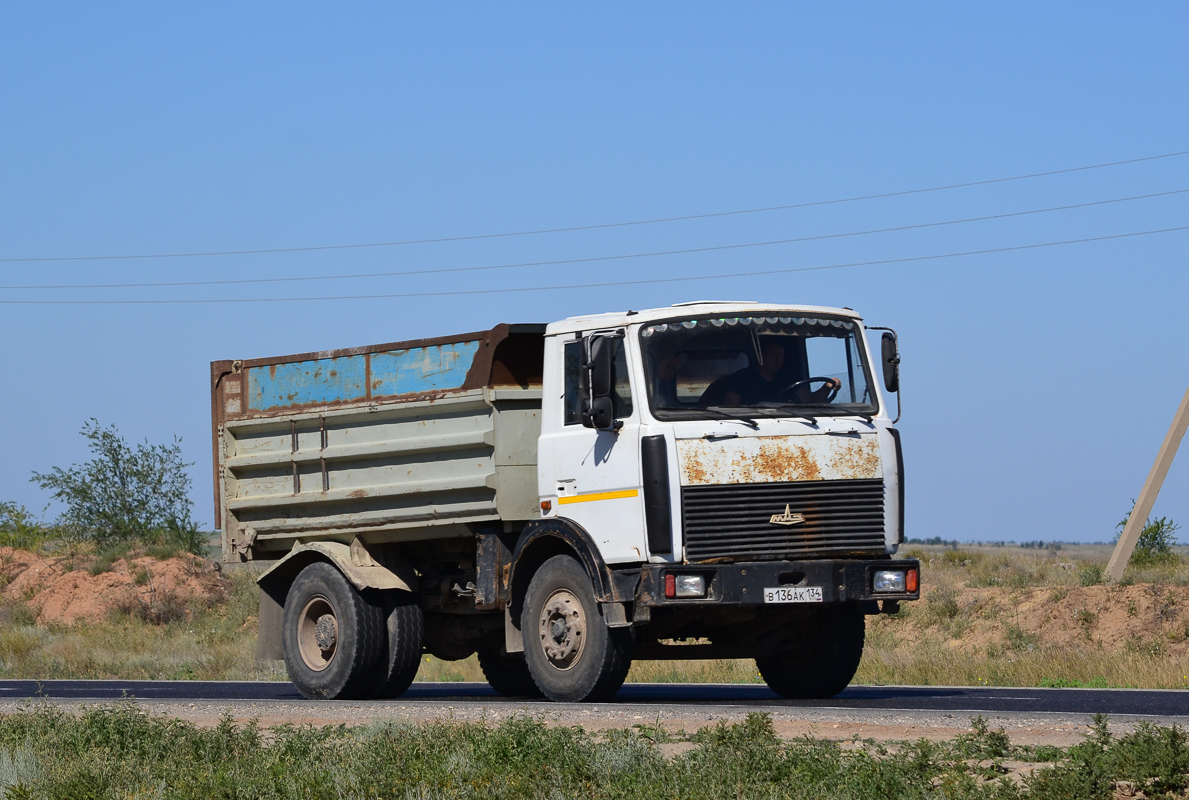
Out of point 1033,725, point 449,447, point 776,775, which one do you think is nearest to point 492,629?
point 449,447

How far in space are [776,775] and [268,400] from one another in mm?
8997

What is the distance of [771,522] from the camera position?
11711 mm

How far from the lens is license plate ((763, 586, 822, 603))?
11.6m

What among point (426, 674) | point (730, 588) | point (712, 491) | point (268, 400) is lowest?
point (426, 674)

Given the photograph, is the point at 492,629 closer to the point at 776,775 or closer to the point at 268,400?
the point at 268,400

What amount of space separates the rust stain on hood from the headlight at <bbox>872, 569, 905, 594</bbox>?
0.81 meters

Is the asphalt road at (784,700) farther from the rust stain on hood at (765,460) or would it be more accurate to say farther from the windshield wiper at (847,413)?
the windshield wiper at (847,413)

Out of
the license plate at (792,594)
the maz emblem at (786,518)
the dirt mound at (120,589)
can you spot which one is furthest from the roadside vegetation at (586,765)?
the dirt mound at (120,589)

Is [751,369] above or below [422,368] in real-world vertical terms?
below

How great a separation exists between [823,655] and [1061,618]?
15038mm

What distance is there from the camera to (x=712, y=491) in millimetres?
11602

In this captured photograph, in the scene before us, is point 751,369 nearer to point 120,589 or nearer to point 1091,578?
point 1091,578

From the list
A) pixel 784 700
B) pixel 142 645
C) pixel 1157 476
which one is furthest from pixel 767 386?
pixel 142 645

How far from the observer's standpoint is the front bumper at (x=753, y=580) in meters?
11.6
